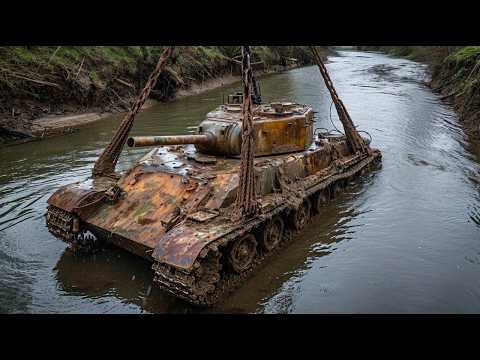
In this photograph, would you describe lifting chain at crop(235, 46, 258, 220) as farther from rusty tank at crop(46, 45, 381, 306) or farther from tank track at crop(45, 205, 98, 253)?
tank track at crop(45, 205, 98, 253)

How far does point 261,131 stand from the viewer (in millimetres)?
10711

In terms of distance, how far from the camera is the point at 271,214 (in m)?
9.27

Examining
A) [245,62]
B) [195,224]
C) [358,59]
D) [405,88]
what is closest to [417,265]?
[195,224]

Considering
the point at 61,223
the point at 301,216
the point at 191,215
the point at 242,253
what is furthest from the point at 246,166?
the point at 61,223

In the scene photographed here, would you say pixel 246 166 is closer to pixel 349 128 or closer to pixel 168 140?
pixel 168 140

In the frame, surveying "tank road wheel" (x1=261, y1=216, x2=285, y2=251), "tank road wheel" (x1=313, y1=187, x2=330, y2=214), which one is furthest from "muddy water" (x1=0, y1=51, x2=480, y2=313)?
"tank road wheel" (x1=261, y1=216, x2=285, y2=251)

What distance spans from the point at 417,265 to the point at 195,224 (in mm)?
4971

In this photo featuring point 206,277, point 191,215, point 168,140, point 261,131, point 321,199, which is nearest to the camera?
point 206,277

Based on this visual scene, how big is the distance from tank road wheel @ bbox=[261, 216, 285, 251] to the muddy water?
38 centimetres

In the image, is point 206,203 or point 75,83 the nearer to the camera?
point 206,203

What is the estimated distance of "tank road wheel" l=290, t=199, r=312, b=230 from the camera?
10643mm

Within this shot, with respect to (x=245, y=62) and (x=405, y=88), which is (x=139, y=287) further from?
(x=405, y=88)

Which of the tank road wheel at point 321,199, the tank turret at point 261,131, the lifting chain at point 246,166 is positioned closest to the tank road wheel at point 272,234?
the lifting chain at point 246,166

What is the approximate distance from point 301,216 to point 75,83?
15471 mm
